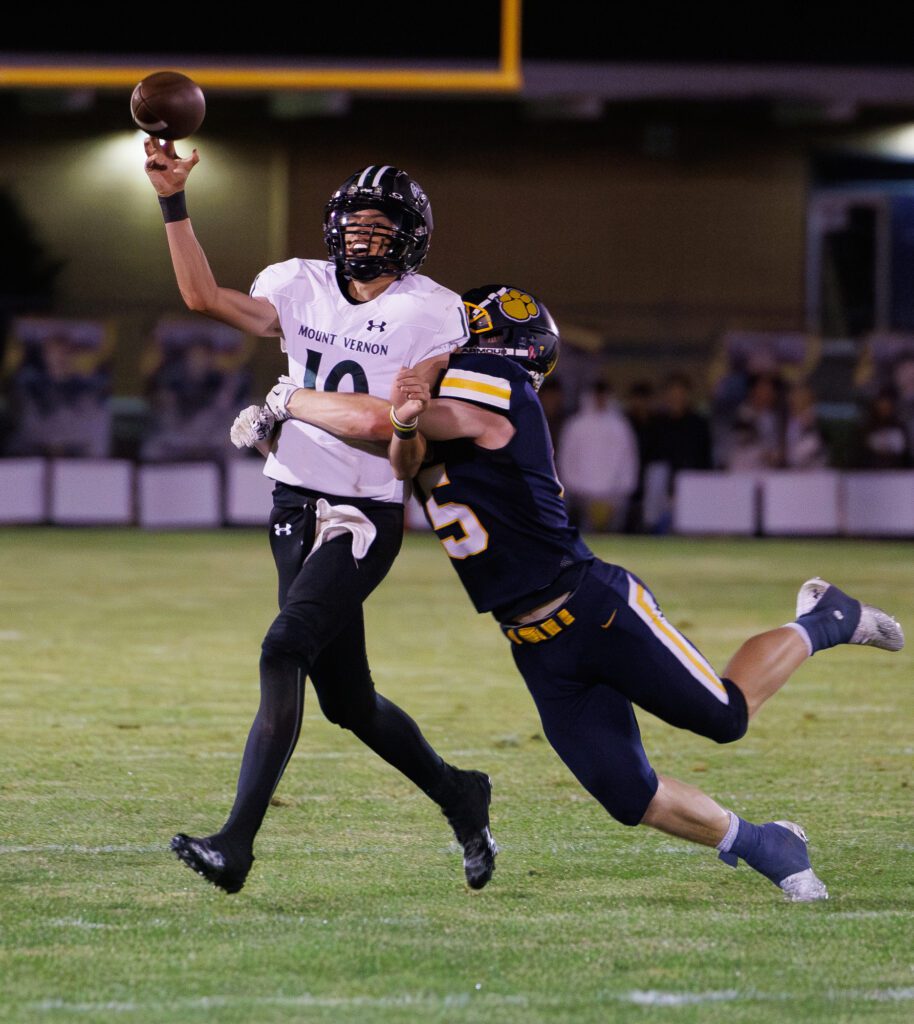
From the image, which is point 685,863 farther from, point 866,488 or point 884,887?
point 866,488

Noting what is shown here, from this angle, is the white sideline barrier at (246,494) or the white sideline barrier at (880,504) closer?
the white sideline barrier at (880,504)

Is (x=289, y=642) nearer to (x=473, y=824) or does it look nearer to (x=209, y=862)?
(x=209, y=862)

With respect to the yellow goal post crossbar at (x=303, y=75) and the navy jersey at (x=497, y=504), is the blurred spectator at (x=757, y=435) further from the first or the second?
the navy jersey at (x=497, y=504)

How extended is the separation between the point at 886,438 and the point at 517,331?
43.5 ft

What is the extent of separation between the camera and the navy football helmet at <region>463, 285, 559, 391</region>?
465 cm

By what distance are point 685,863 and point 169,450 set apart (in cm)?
1304

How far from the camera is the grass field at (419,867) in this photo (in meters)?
3.82

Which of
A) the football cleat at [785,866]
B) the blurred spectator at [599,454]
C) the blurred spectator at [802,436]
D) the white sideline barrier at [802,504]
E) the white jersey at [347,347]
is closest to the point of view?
the football cleat at [785,866]

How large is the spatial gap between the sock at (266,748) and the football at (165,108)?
147 centimetres

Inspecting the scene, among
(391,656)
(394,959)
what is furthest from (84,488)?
(394,959)

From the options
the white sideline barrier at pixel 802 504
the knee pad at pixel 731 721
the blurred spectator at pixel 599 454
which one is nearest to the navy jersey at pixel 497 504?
the knee pad at pixel 731 721

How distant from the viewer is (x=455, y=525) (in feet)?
14.8

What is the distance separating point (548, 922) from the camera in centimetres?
440

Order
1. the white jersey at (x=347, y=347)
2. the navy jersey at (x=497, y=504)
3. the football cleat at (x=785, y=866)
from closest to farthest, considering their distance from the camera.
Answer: the navy jersey at (x=497, y=504)
the football cleat at (x=785, y=866)
the white jersey at (x=347, y=347)
